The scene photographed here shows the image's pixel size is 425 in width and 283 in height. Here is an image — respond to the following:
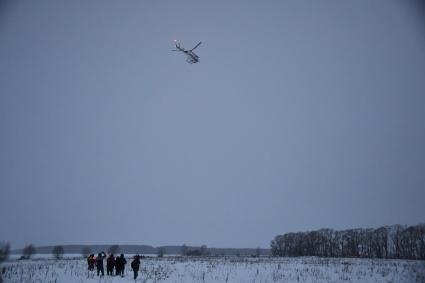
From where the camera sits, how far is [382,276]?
19.2 meters

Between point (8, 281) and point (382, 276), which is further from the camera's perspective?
point (382, 276)

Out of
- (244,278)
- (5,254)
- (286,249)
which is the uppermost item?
(5,254)

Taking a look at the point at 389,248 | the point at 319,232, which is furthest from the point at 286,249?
the point at 389,248

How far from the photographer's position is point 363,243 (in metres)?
75.2

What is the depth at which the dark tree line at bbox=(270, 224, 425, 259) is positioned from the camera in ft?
220

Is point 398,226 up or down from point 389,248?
up

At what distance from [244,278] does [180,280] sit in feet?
12.4

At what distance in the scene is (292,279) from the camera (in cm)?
1830

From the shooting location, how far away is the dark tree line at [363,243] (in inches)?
2635

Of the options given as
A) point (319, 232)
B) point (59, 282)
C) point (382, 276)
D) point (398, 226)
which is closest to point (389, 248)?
point (398, 226)

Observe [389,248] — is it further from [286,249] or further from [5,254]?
[5,254]

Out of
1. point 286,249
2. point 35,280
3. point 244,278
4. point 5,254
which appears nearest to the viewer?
point 5,254

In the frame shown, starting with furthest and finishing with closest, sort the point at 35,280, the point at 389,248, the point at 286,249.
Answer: the point at 286,249
the point at 389,248
the point at 35,280

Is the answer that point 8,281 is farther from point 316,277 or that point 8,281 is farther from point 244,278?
point 316,277
